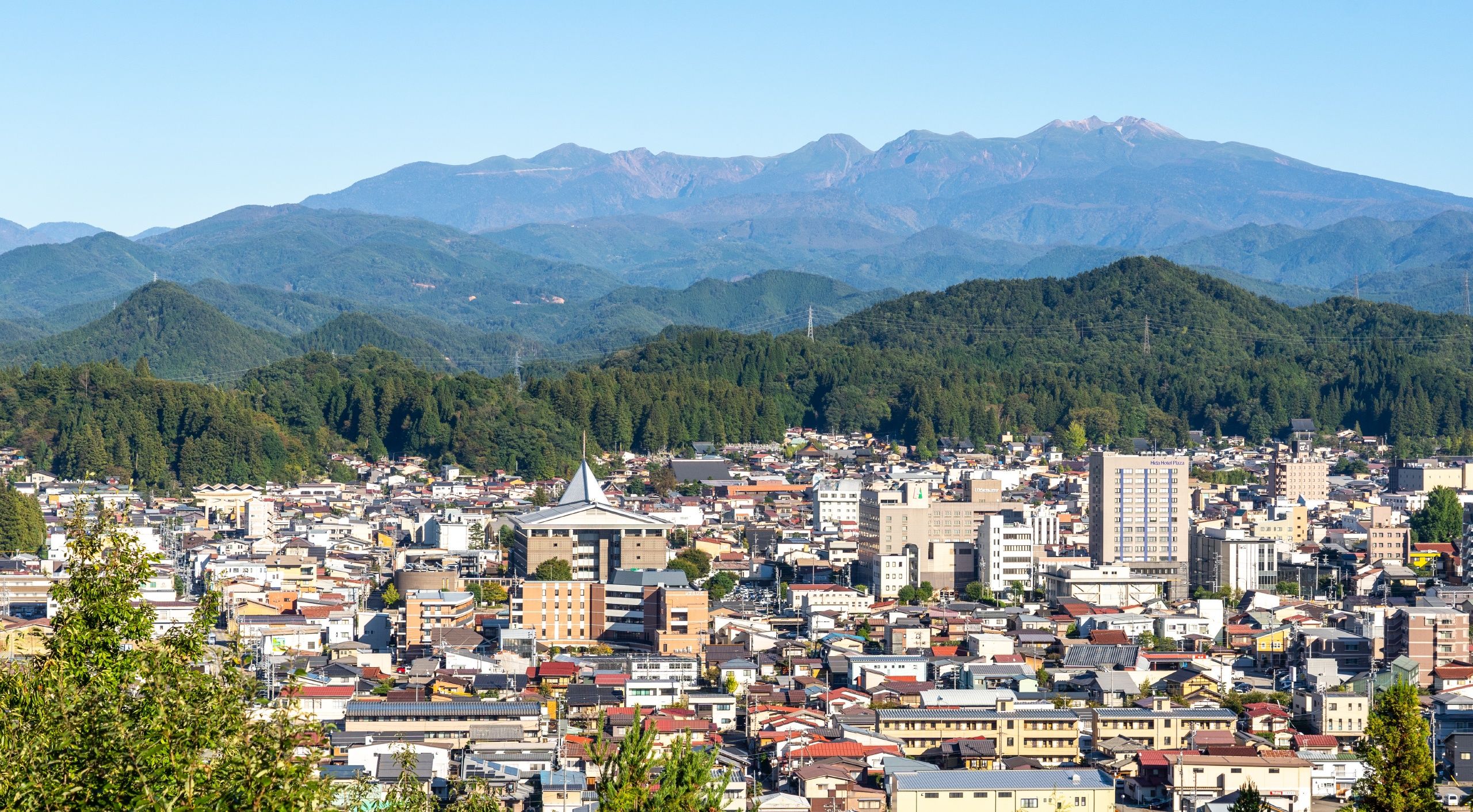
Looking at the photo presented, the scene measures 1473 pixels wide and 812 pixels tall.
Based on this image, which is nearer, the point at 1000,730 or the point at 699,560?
the point at 1000,730

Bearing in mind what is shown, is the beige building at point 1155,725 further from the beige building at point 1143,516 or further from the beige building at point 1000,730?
the beige building at point 1143,516

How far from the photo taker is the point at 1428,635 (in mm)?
22719

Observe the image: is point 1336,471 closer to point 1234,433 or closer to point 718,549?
point 1234,433

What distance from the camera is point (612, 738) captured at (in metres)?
16.6

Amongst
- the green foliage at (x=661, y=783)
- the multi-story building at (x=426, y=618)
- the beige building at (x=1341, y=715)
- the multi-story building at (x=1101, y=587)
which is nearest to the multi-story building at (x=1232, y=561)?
the multi-story building at (x=1101, y=587)

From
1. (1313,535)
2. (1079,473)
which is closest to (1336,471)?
(1079,473)

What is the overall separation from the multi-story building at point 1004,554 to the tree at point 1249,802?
13789 mm

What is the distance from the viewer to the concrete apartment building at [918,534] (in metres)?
28.8

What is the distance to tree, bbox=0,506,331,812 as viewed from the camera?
212 inches

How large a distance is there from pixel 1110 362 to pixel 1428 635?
42.2 m

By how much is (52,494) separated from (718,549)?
42.1 ft

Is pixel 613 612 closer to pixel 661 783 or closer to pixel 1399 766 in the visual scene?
pixel 1399 766

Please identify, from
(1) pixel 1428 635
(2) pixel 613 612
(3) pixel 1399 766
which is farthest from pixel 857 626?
(3) pixel 1399 766

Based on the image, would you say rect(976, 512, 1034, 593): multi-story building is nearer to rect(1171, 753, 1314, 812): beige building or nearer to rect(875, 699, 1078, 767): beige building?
rect(875, 699, 1078, 767): beige building
